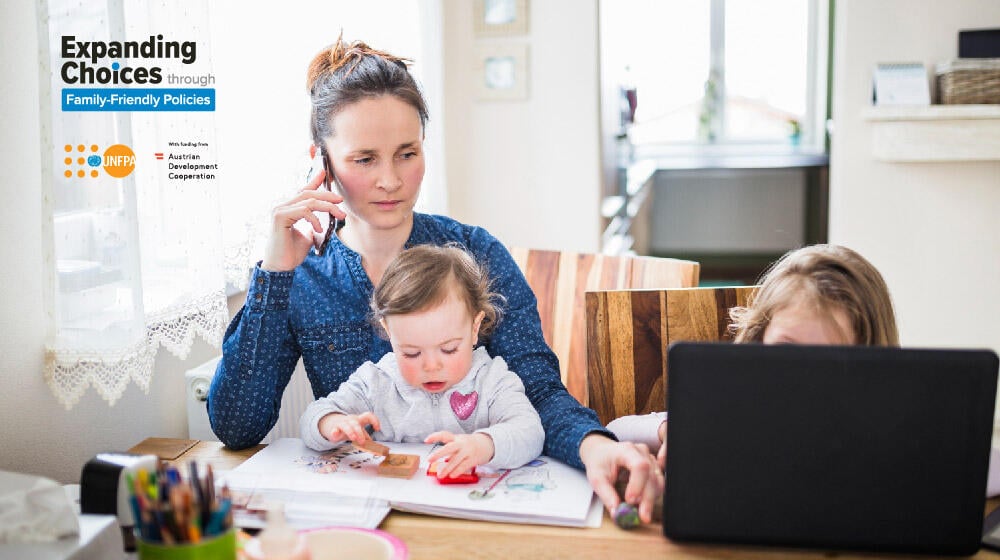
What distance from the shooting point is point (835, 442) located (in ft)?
2.83

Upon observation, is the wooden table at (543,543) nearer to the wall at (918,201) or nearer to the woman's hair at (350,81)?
the woman's hair at (350,81)

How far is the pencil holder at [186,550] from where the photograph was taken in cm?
74

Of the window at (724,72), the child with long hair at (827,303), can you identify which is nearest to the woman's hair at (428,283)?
the child with long hair at (827,303)

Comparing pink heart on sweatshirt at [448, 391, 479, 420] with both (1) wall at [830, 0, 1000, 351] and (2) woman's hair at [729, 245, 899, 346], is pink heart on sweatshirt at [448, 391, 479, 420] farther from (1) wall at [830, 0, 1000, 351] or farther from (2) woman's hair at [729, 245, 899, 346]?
(1) wall at [830, 0, 1000, 351]

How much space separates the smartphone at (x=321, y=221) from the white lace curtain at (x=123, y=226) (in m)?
0.26

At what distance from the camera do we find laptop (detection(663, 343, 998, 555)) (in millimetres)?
844

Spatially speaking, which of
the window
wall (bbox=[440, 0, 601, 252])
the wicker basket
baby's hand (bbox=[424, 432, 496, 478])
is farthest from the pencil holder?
the window

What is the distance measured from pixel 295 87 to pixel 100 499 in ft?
4.17

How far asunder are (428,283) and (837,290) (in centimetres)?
51

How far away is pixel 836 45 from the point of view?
376cm

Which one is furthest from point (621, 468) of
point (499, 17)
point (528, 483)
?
point (499, 17)

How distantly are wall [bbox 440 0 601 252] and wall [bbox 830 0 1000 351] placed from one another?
3.38 feet

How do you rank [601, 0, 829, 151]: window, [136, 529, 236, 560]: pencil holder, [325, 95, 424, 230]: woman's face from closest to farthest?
[136, 529, 236, 560]: pencil holder, [325, 95, 424, 230]: woman's face, [601, 0, 829, 151]: window

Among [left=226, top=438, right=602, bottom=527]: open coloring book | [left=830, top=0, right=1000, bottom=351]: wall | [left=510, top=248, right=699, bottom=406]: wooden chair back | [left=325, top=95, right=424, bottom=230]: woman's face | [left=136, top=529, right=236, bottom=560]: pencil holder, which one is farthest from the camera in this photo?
[left=830, top=0, right=1000, bottom=351]: wall
